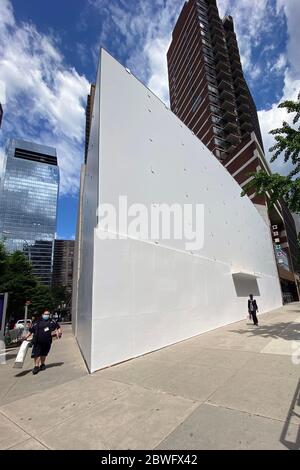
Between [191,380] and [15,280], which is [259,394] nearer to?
[191,380]

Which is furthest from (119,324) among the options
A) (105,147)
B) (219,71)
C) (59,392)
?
(219,71)

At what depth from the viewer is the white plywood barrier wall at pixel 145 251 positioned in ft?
24.2

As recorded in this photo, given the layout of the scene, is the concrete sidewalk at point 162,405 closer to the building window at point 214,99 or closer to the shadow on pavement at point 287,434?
the shadow on pavement at point 287,434

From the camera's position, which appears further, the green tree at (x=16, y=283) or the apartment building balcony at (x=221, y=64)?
the apartment building balcony at (x=221, y=64)

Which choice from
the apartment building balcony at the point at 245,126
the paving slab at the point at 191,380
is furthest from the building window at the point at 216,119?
the paving slab at the point at 191,380

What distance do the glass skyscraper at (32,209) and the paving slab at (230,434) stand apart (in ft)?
263

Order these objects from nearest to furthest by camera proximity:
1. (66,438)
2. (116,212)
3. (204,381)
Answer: (66,438), (204,381), (116,212)

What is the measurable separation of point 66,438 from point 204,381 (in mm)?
2938

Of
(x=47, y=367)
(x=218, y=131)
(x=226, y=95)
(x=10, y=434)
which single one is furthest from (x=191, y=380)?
(x=226, y=95)
